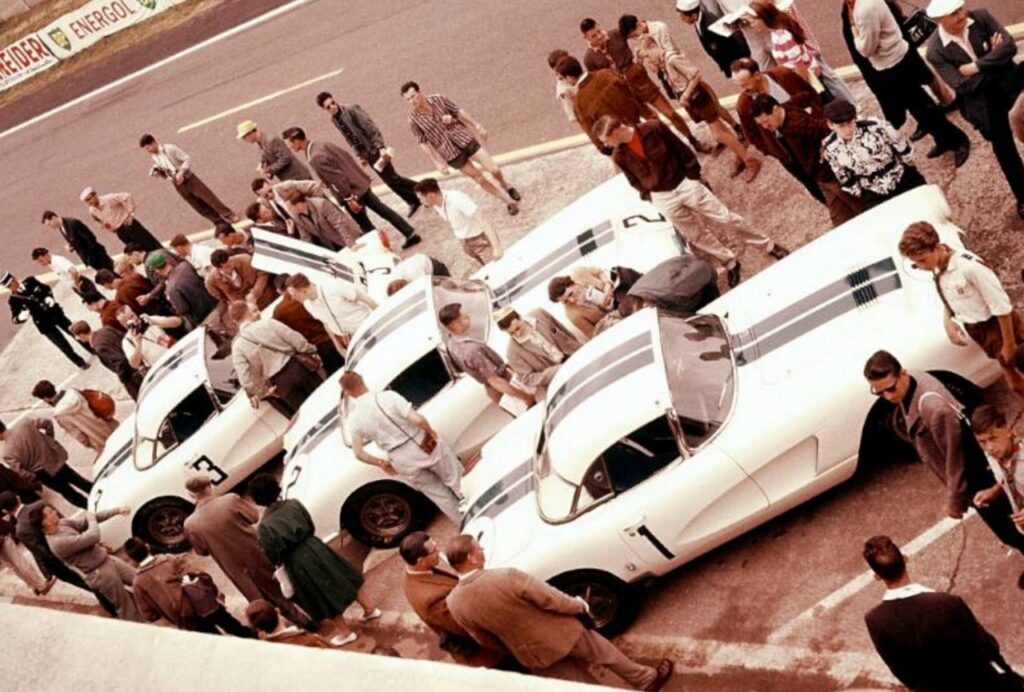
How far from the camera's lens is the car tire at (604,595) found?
798 centimetres

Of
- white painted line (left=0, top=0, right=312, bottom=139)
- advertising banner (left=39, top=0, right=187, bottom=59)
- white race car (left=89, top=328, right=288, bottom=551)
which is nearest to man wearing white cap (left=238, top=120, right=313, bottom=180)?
white race car (left=89, top=328, right=288, bottom=551)

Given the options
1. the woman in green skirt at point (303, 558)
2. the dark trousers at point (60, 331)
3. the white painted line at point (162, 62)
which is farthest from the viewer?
the white painted line at point (162, 62)

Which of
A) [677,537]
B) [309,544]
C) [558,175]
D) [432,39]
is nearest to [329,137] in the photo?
[432,39]

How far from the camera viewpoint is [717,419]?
7.74m

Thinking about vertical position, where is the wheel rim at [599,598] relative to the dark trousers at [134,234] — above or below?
below

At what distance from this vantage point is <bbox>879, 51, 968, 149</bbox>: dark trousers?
9.92 m

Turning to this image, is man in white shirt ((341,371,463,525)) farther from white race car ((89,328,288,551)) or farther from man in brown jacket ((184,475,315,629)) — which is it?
white race car ((89,328,288,551))

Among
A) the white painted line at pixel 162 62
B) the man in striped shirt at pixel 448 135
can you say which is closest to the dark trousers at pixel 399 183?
the man in striped shirt at pixel 448 135

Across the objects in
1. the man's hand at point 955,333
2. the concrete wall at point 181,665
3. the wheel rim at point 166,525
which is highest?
the concrete wall at point 181,665

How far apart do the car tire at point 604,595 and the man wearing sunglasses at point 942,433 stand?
239 centimetres

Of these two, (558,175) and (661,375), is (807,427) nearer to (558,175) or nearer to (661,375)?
(661,375)

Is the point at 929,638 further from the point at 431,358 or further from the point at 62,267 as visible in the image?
the point at 62,267

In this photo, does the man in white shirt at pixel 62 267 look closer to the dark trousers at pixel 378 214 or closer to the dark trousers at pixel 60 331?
the dark trousers at pixel 60 331

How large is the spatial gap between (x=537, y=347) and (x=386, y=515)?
6.60 feet
